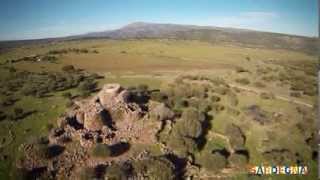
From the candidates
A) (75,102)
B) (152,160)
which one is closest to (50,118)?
(75,102)

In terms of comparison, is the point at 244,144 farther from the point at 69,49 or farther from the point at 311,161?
the point at 69,49

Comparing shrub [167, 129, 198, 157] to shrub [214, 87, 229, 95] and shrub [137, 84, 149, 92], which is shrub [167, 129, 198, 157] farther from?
shrub [214, 87, 229, 95]

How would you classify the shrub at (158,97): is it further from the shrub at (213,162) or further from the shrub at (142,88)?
the shrub at (213,162)

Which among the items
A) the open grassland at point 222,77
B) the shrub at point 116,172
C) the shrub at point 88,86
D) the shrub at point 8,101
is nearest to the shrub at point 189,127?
the open grassland at point 222,77

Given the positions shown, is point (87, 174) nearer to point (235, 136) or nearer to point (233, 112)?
point (235, 136)

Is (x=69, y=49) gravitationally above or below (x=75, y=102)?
above
